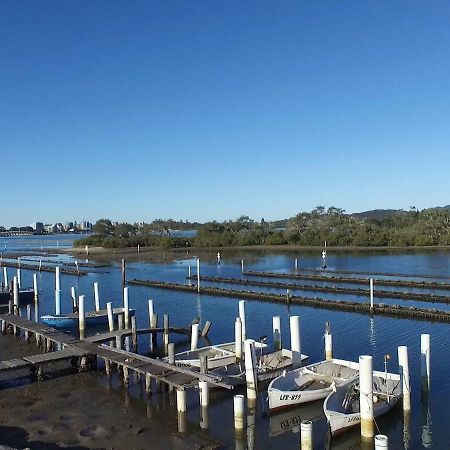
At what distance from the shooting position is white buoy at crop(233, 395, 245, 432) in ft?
45.3

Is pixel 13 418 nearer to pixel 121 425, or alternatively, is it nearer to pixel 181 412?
pixel 121 425

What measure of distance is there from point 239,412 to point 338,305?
20424mm

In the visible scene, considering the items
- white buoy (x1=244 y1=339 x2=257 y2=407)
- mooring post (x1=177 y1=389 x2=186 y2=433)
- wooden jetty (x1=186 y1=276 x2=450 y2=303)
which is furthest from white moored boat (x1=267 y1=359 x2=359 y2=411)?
wooden jetty (x1=186 y1=276 x2=450 y2=303)

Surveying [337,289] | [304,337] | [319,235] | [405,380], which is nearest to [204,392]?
[405,380]

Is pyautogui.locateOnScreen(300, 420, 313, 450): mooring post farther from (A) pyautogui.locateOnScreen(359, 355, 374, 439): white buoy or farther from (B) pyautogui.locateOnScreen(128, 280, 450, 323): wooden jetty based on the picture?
(B) pyautogui.locateOnScreen(128, 280, 450, 323): wooden jetty

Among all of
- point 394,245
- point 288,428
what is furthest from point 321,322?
point 394,245

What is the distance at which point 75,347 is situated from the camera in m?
20.3

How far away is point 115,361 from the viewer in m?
18.3

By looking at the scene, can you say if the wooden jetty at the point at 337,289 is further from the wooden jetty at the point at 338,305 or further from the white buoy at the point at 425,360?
the white buoy at the point at 425,360

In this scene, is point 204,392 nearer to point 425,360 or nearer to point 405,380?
point 405,380

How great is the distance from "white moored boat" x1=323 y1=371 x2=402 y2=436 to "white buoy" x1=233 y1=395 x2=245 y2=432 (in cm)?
219

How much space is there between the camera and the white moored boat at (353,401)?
45.7ft

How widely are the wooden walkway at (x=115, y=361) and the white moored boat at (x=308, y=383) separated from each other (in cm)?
145

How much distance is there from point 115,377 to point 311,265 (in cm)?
4617
